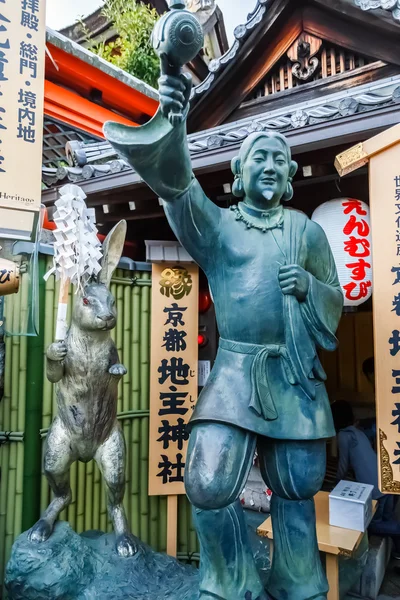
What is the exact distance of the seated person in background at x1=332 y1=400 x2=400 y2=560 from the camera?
391cm

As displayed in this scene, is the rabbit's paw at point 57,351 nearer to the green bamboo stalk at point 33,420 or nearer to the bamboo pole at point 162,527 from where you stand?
the green bamboo stalk at point 33,420

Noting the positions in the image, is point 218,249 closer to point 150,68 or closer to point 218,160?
point 218,160

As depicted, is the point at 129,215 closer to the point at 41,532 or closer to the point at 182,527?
the point at 41,532

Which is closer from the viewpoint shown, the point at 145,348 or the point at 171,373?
the point at 171,373

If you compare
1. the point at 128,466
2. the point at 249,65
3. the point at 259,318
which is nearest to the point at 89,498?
the point at 128,466

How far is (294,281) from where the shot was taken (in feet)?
6.65

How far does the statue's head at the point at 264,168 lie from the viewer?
2.11 m

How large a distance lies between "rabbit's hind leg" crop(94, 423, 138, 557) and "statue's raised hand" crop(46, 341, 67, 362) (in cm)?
74

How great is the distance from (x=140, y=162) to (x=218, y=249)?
0.57m

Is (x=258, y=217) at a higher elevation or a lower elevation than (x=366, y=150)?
lower

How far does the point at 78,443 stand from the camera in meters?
3.01

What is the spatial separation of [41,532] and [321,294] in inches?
92.1

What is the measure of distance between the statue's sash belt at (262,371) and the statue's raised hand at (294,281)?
0.26 metres

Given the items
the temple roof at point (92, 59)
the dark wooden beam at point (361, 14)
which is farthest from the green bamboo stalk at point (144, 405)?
the temple roof at point (92, 59)
